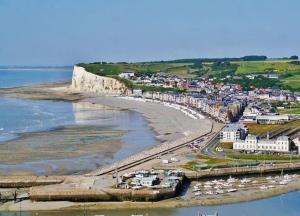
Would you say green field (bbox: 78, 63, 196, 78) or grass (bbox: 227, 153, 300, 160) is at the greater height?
green field (bbox: 78, 63, 196, 78)

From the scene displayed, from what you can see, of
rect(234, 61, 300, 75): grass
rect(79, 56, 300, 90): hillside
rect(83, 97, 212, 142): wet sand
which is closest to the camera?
rect(83, 97, 212, 142): wet sand

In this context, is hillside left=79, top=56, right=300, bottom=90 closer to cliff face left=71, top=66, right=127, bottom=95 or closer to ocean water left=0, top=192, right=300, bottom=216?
cliff face left=71, top=66, right=127, bottom=95

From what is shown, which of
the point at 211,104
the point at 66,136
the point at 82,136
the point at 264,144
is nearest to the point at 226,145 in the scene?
the point at 264,144

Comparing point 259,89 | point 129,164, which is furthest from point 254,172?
point 259,89

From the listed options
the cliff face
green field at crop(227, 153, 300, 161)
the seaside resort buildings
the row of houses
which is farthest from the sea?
the cliff face

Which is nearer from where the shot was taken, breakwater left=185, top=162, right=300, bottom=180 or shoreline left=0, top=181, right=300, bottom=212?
shoreline left=0, top=181, right=300, bottom=212
